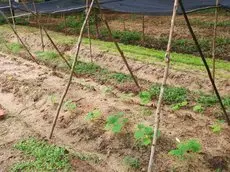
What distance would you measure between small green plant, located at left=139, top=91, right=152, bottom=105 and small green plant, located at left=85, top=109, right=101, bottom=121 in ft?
2.90

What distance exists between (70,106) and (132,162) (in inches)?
67.8

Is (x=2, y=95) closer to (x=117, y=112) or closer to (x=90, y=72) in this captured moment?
(x=90, y=72)

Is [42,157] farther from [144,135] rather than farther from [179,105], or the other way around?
[179,105]

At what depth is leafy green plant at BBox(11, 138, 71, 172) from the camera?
4.38 metres

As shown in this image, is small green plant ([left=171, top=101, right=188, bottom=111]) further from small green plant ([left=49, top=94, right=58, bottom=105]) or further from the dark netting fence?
the dark netting fence

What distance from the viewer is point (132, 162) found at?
14.4 feet

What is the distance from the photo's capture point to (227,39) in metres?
10.1

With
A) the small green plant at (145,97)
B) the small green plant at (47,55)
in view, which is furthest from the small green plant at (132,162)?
→ the small green plant at (47,55)

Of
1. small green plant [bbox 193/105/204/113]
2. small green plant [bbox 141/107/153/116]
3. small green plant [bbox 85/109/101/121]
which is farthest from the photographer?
small green plant [bbox 193/105/204/113]

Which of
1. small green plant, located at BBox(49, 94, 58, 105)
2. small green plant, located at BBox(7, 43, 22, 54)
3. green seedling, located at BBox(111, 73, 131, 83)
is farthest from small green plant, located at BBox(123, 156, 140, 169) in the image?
small green plant, located at BBox(7, 43, 22, 54)

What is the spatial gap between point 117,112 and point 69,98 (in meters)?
1.08

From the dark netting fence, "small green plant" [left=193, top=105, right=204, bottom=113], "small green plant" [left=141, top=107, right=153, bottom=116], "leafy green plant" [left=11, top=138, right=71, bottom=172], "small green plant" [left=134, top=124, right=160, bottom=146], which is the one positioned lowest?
"leafy green plant" [left=11, top=138, right=71, bottom=172]

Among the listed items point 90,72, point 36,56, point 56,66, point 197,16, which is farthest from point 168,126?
point 197,16

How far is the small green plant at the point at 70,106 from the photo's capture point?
5629 millimetres
